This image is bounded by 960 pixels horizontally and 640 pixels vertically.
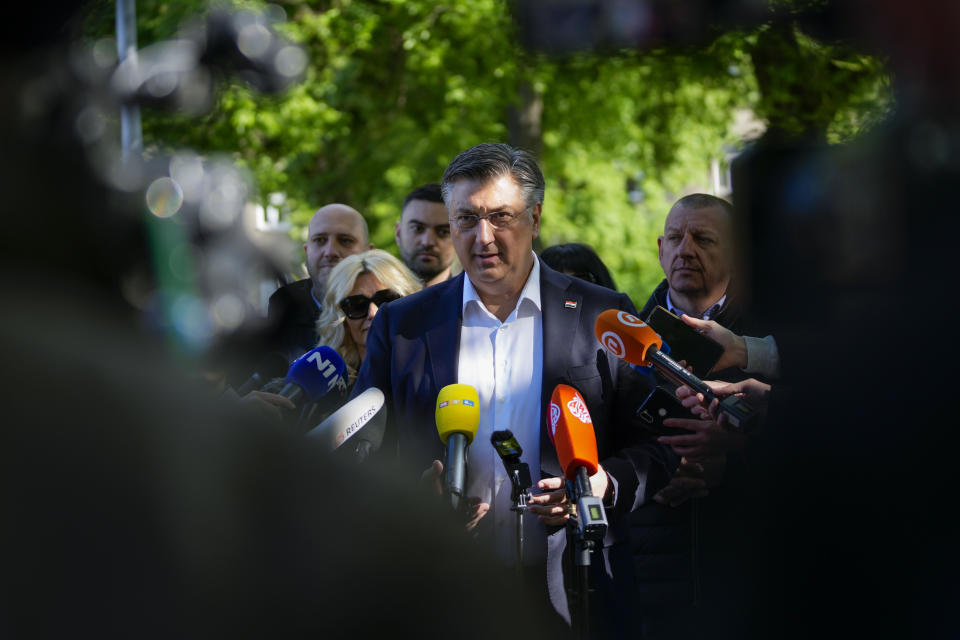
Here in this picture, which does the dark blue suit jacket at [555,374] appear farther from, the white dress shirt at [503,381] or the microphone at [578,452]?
the microphone at [578,452]

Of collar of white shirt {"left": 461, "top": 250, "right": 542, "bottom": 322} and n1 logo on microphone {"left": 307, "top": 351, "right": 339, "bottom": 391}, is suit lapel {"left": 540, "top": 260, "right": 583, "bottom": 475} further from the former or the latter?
n1 logo on microphone {"left": 307, "top": 351, "right": 339, "bottom": 391}

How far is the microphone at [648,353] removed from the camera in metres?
2.31

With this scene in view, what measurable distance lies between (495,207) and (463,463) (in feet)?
3.44

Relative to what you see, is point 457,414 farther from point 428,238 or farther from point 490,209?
point 428,238

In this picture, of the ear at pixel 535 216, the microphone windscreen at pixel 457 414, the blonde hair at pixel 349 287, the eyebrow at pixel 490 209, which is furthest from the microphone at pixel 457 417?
the blonde hair at pixel 349 287

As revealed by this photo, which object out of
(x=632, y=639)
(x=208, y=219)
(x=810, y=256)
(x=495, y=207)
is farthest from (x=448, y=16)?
(x=208, y=219)

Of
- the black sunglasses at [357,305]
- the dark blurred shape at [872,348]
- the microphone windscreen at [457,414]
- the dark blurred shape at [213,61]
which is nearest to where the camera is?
the dark blurred shape at [213,61]

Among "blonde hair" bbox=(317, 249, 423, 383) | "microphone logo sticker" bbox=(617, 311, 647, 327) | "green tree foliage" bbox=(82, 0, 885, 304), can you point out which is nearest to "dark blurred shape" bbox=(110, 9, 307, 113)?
"green tree foliage" bbox=(82, 0, 885, 304)

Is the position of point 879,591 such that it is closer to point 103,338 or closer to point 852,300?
point 852,300

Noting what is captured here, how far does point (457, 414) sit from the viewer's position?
259 centimetres

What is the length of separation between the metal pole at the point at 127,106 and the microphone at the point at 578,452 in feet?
5.82

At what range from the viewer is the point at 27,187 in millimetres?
474

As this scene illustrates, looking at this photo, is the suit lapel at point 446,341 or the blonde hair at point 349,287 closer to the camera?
the suit lapel at point 446,341

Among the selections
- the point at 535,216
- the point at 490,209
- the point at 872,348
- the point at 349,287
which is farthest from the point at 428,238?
the point at 872,348
